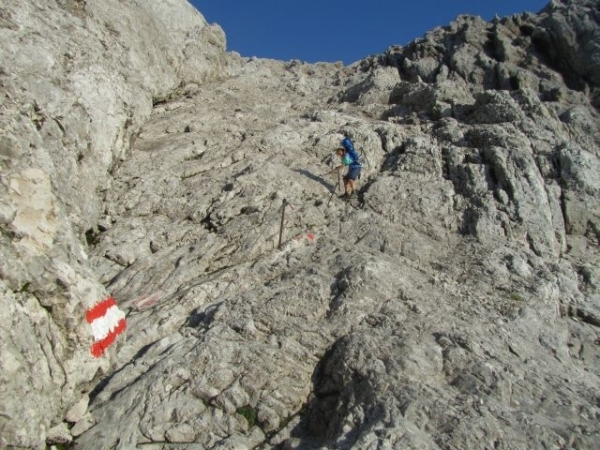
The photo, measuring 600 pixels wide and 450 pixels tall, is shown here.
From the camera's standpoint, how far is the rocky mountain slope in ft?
33.9

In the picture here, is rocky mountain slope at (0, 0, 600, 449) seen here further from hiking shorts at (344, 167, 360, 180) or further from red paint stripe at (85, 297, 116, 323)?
hiking shorts at (344, 167, 360, 180)

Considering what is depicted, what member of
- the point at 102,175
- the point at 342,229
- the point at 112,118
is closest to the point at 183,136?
the point at 112,118

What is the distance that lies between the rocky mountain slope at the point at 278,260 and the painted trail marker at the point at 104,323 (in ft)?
0.74

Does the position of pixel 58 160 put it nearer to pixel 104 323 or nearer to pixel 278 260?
pixel 104 323

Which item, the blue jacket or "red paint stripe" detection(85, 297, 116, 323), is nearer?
"red paint stripe" detection(85, 297, 116, 323)

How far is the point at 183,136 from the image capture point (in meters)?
24.4

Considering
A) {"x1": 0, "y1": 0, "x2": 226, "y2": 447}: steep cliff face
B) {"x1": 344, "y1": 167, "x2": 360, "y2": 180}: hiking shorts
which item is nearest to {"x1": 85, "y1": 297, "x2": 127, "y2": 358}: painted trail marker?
{"x1": 0, "y1": 0, "x2": 226, "y2": 447}: steep cliff face

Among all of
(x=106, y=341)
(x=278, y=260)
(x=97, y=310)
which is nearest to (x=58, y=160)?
(x=97, y=310)

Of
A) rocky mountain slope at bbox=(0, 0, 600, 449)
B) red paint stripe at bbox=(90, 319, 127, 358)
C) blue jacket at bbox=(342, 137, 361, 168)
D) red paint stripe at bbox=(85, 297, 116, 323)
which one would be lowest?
red paint stripe at bbox=(90, 319, 127, 358)

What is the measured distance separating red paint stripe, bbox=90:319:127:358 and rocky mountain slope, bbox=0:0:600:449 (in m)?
0.19

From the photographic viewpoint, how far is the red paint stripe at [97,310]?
472 inches

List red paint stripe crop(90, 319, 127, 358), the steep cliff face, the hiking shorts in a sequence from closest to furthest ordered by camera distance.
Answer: the steep cliff face, red paint stripe crop(90, 319, 127, 358), the hiking shorts

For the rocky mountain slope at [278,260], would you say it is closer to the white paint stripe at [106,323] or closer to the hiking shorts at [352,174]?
the white paint stripe at [106,323]

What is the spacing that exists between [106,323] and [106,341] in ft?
1.64
